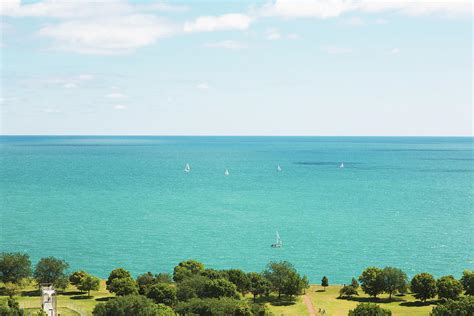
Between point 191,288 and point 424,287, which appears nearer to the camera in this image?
point 191,288

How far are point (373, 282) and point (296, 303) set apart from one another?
10421 millimetres

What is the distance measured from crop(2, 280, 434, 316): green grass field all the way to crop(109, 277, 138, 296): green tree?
3.14 meters

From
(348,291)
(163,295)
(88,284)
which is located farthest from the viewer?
(348,291)

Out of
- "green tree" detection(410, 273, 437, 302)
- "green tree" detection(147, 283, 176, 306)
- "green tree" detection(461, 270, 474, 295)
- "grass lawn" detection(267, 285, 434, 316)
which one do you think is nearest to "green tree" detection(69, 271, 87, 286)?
"green tree" detection(147, 283, 176, 306)

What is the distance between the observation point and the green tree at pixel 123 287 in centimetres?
5984

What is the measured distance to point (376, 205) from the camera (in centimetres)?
13512

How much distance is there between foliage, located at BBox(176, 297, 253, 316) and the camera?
4953 cm

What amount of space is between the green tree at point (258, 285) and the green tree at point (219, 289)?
581 cm

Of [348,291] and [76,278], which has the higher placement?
[76,278]

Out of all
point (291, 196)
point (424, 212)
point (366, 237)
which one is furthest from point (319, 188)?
point (366, 237)

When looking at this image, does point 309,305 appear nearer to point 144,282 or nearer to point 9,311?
point 144,282

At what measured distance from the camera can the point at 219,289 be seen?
56.3m

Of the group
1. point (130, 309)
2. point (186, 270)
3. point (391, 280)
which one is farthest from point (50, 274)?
point (391, 280)

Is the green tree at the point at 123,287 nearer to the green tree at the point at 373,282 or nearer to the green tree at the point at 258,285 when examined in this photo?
the green tree at the point at 258,285
